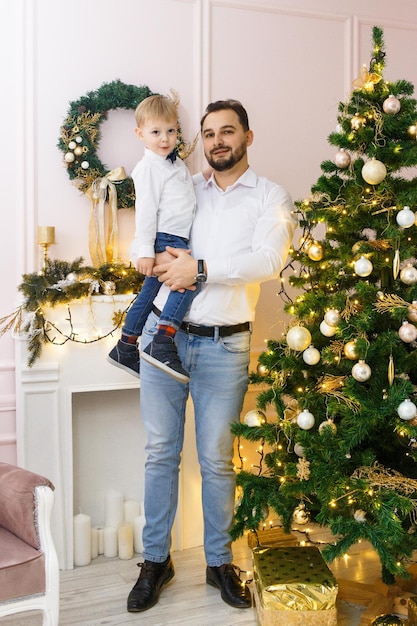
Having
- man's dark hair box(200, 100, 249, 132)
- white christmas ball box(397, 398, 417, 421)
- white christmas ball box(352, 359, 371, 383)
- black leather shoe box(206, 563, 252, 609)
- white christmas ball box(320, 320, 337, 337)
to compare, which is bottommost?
black leather shoe box(206, 563, 252, 609)

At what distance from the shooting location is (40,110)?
330 centimetres

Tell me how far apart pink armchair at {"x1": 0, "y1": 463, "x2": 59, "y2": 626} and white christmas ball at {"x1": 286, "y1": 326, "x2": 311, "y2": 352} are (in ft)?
3.14

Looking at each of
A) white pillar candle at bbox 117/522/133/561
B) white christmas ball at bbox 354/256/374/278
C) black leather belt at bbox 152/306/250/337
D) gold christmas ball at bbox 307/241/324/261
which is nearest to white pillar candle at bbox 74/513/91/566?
white pillar candle at bbox 117/522/133/561

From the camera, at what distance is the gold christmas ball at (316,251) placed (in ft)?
8.54

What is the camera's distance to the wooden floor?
2.65 m

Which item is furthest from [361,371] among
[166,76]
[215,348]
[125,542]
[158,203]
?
[166,76]

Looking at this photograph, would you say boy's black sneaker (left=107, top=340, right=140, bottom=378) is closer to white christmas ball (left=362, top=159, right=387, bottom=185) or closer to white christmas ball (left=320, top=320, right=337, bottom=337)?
white christmas ball (left=320, top=320, right=337, bottom=337)

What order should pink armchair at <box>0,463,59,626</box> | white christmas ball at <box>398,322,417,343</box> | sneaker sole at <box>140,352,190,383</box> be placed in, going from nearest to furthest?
1. pink armchair at <box>0,463,59,626</box>
2. white christmas ball at <box>398,322,417,343</box>
3. sneaker sole at <box>140,352,190,383</box>

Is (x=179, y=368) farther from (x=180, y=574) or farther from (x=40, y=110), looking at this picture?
(x=40, y=110)

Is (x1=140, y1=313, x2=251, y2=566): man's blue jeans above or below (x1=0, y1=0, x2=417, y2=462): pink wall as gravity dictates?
below

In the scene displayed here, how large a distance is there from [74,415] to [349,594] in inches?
58.8

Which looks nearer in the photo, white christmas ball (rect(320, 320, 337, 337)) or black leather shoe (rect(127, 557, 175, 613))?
white christmas ball (rect(320, 320, 337, 337))

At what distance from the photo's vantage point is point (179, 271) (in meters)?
2.65

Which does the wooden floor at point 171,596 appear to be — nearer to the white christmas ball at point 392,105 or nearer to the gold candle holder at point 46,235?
the gold candle holder at point 46,235
